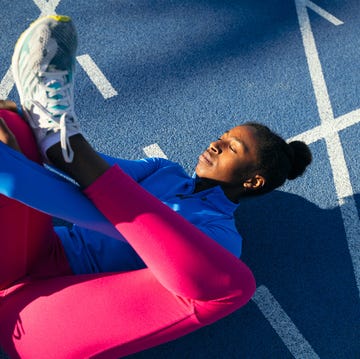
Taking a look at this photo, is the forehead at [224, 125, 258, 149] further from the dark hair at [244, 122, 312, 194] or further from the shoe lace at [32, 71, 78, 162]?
the shoe lace at [32, 71, 78, 162]

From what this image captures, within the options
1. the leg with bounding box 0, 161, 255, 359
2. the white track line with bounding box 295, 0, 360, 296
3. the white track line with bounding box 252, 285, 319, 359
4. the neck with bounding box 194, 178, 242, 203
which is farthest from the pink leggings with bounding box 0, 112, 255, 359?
the white track line with bounding box 295, 0, 360, 296

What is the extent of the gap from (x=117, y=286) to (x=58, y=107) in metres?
0.62

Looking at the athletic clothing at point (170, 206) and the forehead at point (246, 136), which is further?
the forehead at point (246, 136)

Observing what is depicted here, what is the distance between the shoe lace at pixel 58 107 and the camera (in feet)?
4.62

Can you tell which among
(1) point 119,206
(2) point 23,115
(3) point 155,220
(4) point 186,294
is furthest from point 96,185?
(4) point 186,294

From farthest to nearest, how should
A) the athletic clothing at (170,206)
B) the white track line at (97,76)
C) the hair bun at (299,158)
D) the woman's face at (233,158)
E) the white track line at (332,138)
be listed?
the white track line at (97,76)
the white track line at (332,138)
the hair bun at (299,158)
the woman's face at (233,158)
the athletic clothing at (170,206)

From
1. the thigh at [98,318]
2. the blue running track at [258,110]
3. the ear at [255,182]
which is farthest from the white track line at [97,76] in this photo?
the thigh at [98,318]

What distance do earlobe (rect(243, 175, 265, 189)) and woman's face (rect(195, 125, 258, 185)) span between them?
0.7 inches

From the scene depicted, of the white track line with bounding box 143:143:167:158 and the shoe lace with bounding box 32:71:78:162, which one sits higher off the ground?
the shoe lace with bounding box 32:71:78:162

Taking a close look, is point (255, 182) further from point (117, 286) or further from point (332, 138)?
point (332, 138)

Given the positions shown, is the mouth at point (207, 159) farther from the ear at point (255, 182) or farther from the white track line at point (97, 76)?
the white track line at point (97, 76)

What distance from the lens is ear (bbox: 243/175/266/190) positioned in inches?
81.7

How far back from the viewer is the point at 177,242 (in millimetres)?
1452

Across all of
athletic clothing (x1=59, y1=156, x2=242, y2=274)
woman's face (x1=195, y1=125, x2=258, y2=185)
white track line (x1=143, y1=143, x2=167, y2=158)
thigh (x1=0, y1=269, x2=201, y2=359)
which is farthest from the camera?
white track line (x1=143, y1=143, x2=167, y2=158)
